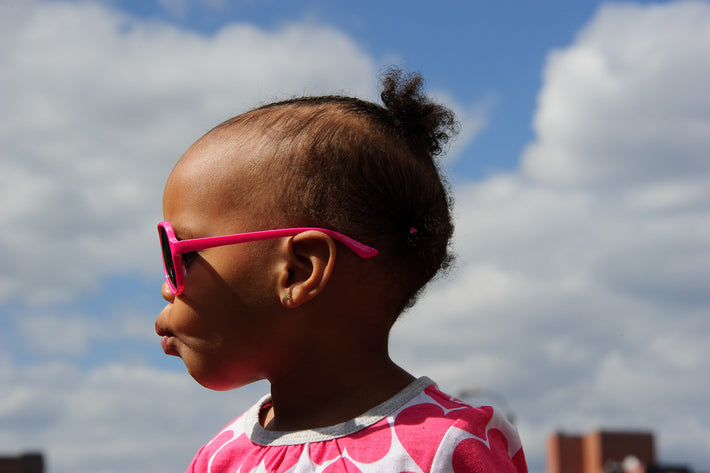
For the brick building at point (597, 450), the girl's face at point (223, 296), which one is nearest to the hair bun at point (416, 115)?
the girl's face at point (223, 296)

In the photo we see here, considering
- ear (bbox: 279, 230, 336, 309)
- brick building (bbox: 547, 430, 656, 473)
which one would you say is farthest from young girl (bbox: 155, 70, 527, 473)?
brick building (bbox: 547, 430, 656, 473)

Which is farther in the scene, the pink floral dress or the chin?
the chin

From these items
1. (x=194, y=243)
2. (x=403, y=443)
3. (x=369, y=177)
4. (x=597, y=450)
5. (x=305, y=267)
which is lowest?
(x=403, y=443)

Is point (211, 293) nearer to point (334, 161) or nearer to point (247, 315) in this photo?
point (247, 315)

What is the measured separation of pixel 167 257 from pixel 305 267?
1.53 ft

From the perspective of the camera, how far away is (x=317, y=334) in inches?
95.9

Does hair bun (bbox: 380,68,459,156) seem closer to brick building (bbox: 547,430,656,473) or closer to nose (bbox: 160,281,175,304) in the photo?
nose (bbox: 160,281,175,304)

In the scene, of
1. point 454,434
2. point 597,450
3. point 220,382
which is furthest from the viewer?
point 597,450

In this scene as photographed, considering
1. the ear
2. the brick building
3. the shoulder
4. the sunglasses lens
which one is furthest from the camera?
the brick building

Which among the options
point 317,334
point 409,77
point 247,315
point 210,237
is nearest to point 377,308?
point 317,334

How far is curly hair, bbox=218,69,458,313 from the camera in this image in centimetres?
244

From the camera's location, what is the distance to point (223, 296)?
2412 millimetres

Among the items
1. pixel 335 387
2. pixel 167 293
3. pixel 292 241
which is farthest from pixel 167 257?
pixel 335 387

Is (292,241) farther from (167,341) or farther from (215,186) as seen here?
(167,341)
